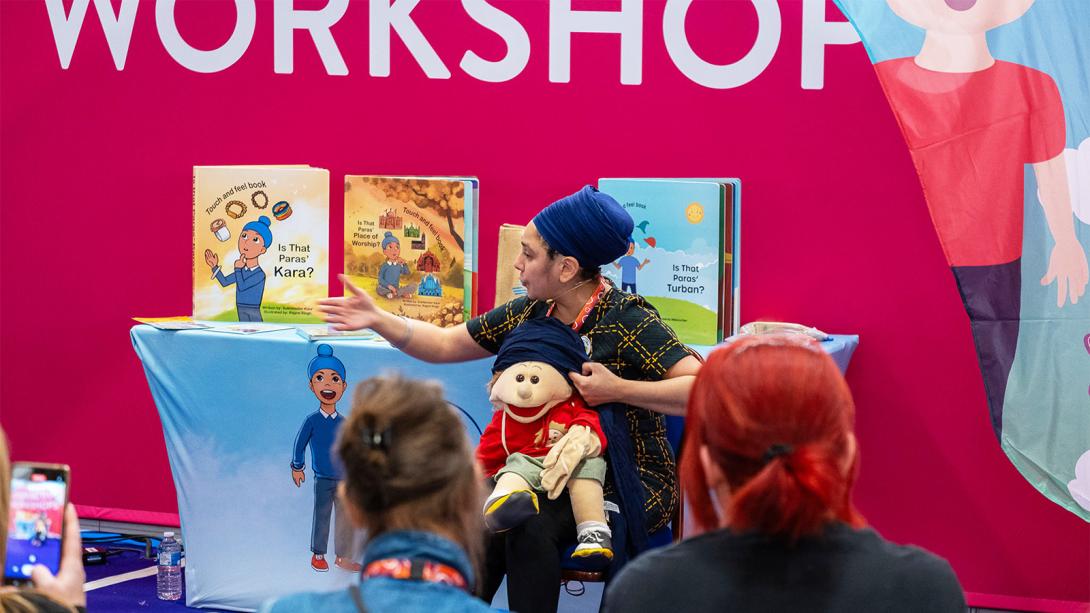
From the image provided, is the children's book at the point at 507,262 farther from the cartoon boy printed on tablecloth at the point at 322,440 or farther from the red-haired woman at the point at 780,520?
the red-haired woman at the point at 780,520

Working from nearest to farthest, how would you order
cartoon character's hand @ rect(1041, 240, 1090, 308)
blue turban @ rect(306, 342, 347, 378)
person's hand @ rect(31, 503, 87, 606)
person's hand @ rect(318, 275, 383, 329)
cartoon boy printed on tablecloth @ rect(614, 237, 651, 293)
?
1. person's hand @ rect(31, 503, 87, 606)
2. cartoon character's hand @ rect(1041, 240, 1090, 308)
3. person's hand @ rect(318, 275, 383, 329)
4. blue turban @ rect(306, 342, 347, 378)
5. cartoon boy printed on tablecloth @ rect(614, 237, 651, 293)

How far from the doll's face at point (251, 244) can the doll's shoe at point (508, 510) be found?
1571 mm

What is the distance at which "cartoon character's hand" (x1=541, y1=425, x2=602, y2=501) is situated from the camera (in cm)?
303

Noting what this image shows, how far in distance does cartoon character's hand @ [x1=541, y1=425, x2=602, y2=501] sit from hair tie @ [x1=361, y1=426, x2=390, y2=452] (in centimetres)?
141

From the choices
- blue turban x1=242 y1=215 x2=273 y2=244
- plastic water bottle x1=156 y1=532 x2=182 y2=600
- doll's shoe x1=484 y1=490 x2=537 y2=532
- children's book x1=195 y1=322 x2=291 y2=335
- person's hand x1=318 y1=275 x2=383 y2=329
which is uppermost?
blue turban x1=242 y1=215 x2=273 y2=244

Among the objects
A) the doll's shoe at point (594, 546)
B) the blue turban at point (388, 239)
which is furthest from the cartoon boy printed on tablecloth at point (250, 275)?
the doll's shoe at point (594, 546)

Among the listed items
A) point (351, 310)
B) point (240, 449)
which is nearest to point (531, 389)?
point (351, 310)

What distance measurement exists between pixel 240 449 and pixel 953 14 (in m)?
2.40

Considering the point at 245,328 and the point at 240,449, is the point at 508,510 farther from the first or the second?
the point at 245,328

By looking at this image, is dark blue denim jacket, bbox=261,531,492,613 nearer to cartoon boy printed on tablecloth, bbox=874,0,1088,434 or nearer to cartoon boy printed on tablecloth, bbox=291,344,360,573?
cartoon boy printed on tablecloth, bbox=874,0,1088,434

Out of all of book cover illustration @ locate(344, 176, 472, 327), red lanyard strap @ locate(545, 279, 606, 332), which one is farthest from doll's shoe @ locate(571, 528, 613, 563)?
book cover illustration @ locate(344, 176, 472, 327)

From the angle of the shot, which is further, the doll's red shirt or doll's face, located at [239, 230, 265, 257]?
doll's face, located at [239, 230, 265, 257]

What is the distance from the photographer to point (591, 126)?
4273 mm

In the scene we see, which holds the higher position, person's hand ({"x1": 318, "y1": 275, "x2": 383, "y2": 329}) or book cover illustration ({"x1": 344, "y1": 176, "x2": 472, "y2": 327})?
book cover illustration ({"x1": 344, "y1": 176, "x2": 472, "y2": 327})
